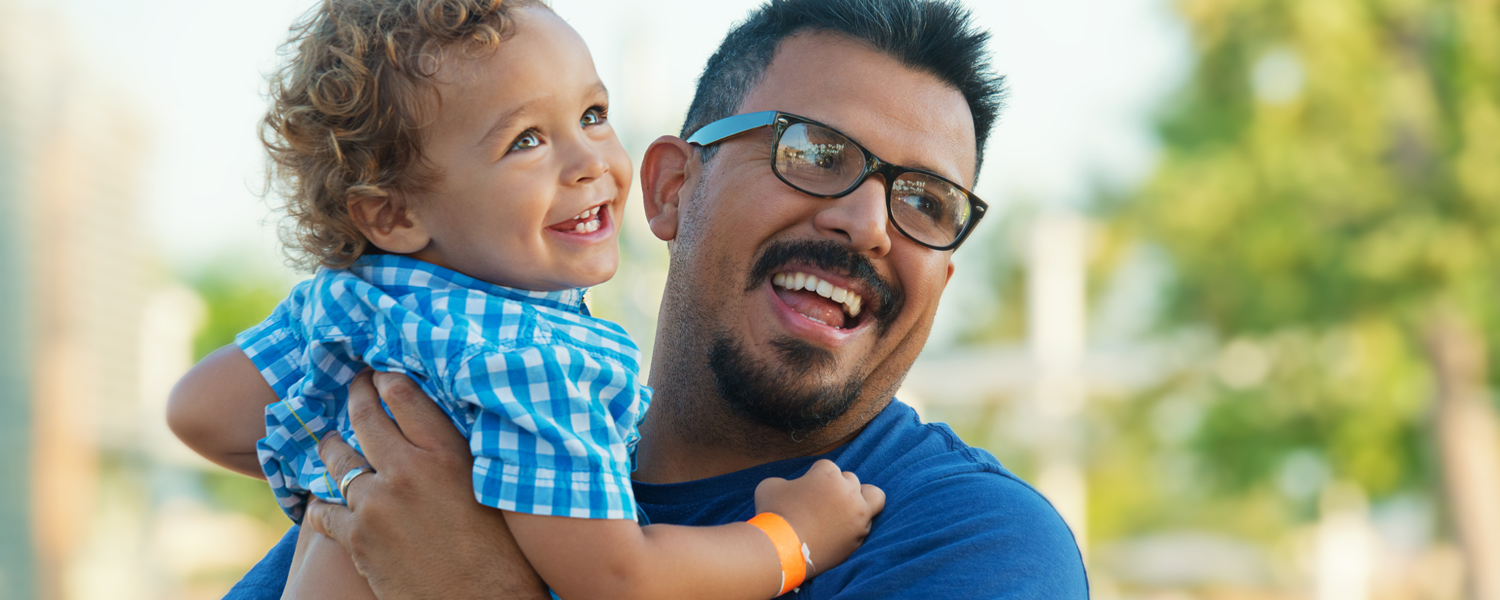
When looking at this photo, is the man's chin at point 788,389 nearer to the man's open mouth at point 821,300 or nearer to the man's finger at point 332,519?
the man's open mouth at point 821,300

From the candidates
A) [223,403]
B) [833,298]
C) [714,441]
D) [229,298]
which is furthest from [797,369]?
[229,298]

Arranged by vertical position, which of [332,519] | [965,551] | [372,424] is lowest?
[332,519]

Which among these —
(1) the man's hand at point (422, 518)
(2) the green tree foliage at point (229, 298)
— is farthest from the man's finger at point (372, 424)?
(2) the green tree foliage at point (229, 298)

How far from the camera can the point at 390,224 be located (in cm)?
174

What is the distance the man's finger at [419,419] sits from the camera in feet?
5.44

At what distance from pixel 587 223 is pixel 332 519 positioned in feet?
1.93

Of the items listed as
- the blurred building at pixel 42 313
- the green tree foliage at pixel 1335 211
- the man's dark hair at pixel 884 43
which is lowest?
the blurred building at pixel 42 313

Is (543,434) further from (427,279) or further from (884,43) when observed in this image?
(884,43)

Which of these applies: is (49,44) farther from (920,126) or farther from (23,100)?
(920,126)

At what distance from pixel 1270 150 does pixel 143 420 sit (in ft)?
47.9

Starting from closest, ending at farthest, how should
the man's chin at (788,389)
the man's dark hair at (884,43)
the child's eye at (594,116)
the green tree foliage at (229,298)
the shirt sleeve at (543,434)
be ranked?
the shirt sleeve at (543,434) → the child's eye at (594,116) → the man's chin at (788,389) → the man's dark hair at (884,43) → the green tree foliage at (229,298)

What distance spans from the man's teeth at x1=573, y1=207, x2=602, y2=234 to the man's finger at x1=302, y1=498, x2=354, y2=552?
538 mm

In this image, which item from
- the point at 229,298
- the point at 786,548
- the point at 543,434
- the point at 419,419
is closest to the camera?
the point at 543,434

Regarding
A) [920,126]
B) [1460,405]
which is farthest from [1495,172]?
[920,126]
